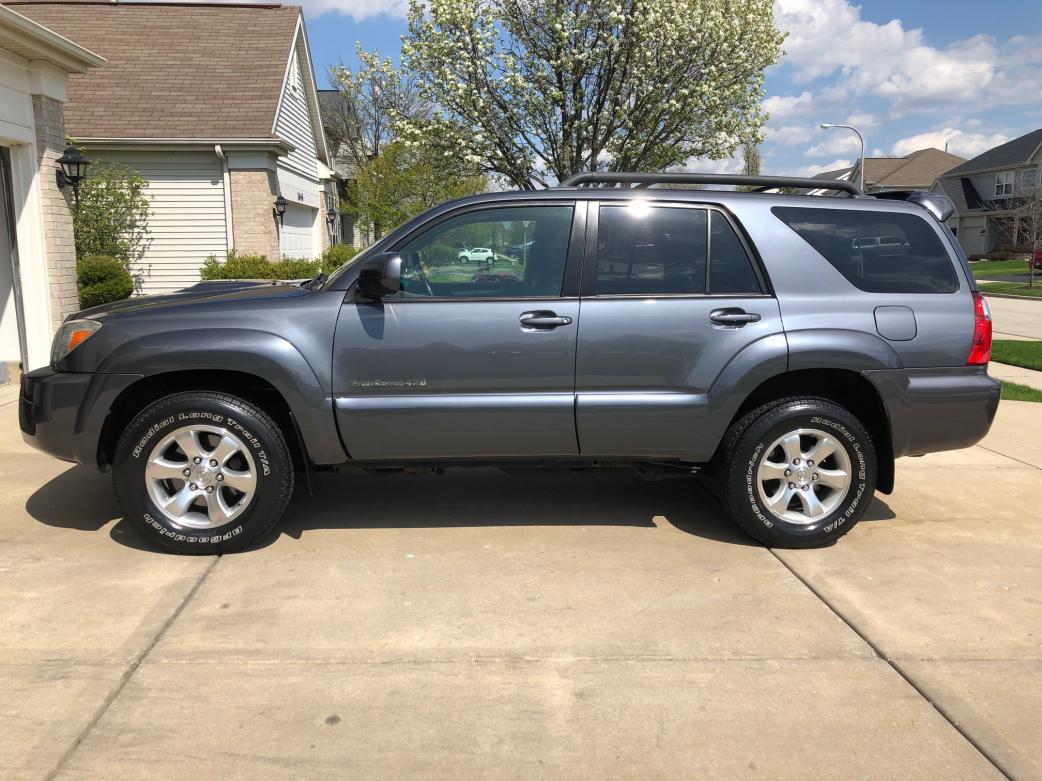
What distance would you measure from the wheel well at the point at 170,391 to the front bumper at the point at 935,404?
10.1 ft

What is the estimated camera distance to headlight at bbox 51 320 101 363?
4.38 meters

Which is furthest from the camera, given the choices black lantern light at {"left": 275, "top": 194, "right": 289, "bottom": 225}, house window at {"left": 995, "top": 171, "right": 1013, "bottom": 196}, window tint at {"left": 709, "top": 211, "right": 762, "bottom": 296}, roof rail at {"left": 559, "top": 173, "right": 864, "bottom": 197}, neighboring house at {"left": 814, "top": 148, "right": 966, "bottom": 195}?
neighboring house at {"left": 814, "top": 148, "right": 966, "bottom": 195}

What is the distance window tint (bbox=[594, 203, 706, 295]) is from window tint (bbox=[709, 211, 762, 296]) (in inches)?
2.4

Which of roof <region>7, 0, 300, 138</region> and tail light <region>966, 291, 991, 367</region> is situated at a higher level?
roof <region>7, 0, 300, 138</region>

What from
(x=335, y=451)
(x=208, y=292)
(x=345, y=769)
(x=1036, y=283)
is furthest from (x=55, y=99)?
(x=1036, y=283)

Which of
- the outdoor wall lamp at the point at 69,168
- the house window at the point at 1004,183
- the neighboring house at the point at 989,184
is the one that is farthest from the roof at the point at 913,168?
the outdoor wall lamp at the point at 69,168

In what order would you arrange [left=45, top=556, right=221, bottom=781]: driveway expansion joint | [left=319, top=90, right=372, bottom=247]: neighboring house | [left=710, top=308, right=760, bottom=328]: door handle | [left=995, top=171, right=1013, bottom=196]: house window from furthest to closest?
1. [left=995, top=171, right=1013, bottom=196]: house window
2. [left=319, top=90, right=372, bottom=247]: neighboring house
3. [left=710, top=308, right=760, bottom=328]: door handle
4. [left=45, top=556, right=221, bottom=781]: driveway expansion joint

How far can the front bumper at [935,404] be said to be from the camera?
449 centimetres

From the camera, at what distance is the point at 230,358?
4.26 m

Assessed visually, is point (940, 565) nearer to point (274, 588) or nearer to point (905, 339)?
point (905, 339)

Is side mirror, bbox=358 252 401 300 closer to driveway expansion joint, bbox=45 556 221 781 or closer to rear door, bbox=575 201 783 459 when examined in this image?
rear door, bbox=575 201 783 459

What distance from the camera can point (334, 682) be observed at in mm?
3209

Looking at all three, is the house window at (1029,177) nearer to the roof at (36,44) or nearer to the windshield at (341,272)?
the roof at (36,44)

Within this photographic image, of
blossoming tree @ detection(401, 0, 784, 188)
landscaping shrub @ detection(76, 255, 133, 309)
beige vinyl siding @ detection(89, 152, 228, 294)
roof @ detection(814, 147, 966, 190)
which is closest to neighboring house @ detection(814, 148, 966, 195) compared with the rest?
roof @ detection(814, 147, 966, 190)
